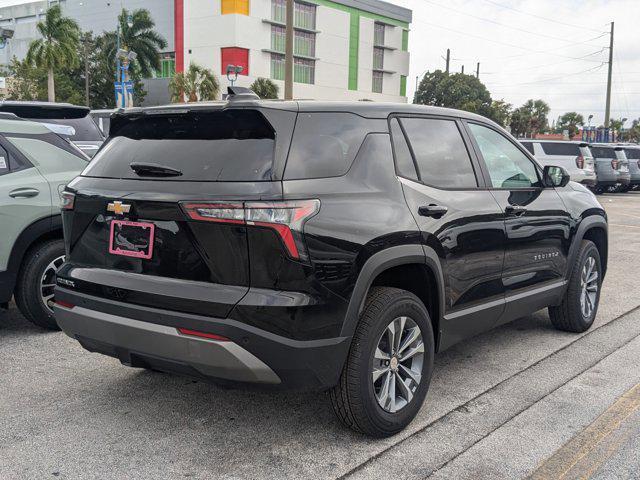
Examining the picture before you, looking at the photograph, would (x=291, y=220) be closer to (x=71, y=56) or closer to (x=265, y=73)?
(x=71, y=56)

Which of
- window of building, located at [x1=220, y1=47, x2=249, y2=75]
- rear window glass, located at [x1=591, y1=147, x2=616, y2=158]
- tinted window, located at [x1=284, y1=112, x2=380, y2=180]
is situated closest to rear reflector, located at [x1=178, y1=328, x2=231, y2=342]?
tinted window, located at [x1=284, y1=112, x2=380, y2=180]

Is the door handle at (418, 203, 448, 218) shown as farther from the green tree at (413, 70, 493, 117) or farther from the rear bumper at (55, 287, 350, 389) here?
the green tree at (413, 70, 493, 117)

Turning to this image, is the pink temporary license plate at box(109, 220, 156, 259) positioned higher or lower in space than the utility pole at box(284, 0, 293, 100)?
lower

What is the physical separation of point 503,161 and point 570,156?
61.9 ft

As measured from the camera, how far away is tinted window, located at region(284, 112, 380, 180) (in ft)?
10.4

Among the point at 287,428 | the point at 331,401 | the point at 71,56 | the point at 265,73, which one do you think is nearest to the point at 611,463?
the point at 331,401

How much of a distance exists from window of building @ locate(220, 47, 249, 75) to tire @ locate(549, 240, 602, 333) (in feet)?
213

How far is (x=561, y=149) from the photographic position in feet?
73.2

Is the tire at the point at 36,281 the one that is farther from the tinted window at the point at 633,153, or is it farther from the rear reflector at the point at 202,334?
the tinted window at the point at 633,153

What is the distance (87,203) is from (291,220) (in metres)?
1.19

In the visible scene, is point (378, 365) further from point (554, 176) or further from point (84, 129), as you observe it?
point (84, 129)

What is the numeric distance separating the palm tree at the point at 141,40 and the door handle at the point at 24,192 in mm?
60054

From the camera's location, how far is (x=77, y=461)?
10.5ft

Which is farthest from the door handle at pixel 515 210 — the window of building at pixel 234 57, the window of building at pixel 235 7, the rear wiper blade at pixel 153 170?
the window of building at pixel 235 7
